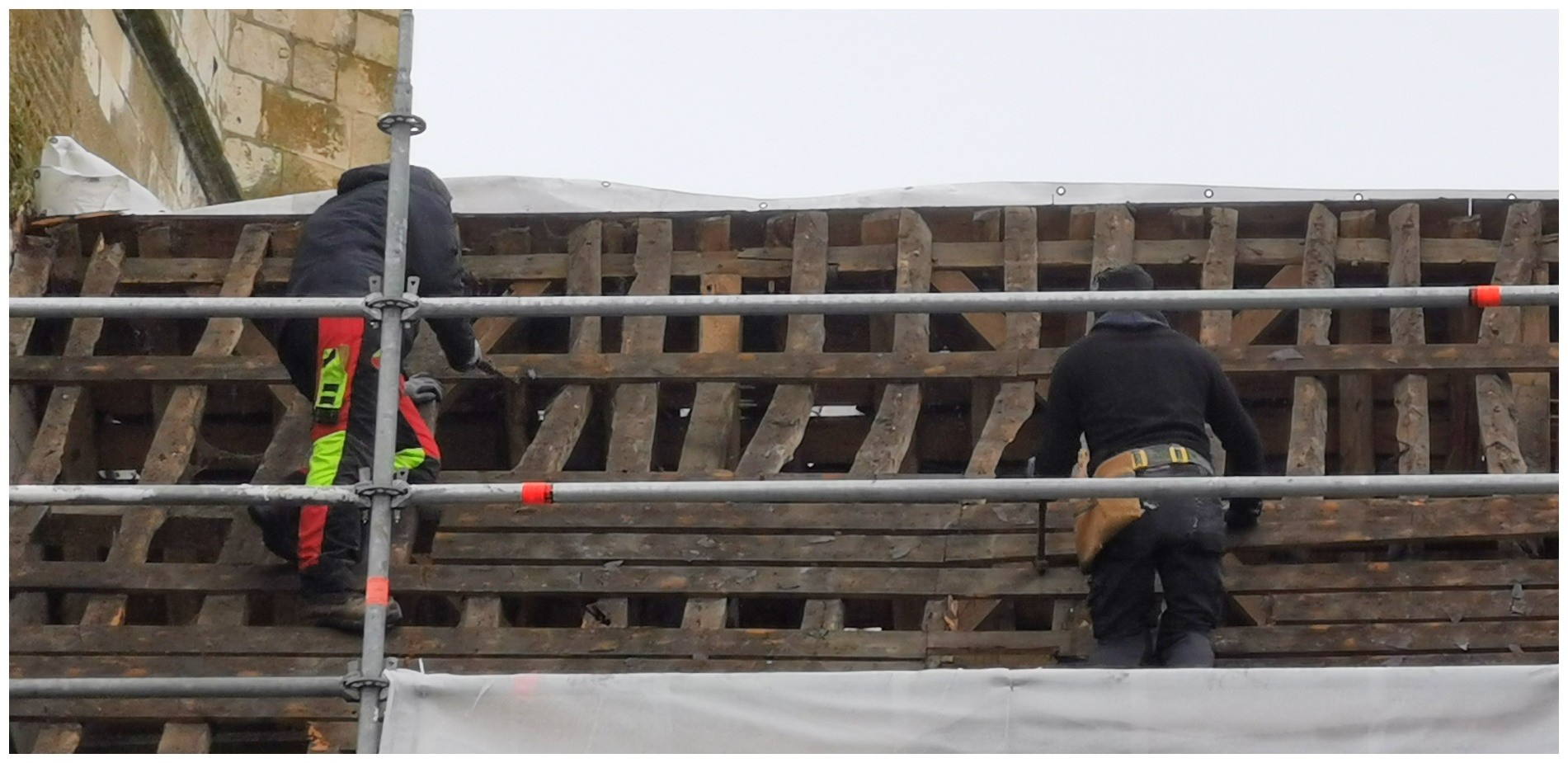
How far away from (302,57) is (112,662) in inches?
262

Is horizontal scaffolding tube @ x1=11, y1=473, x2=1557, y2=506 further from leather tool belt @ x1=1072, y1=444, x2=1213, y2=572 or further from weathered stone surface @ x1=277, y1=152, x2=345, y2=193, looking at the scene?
weathered stone surface @ x1=277, y1=152, x2=345, y2=193

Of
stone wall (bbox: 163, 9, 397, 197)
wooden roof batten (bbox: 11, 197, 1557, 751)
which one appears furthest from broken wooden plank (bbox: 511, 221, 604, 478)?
stone wall (bbox: 163, 9, 397, 197)

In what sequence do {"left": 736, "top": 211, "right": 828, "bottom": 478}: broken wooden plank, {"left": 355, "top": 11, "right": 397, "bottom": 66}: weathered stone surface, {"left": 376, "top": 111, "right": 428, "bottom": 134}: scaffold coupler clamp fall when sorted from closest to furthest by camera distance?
{"left": 376, "top": 111, "right": 428, "bottom": 134}: scaffold coupler clamp
{"left": 736, "top": 211, "right": 828, "bottom": 478}: broken wooden plank
{"left": 355, "top": 11, "right": 397, "bottom": 66}: weathered stone surface

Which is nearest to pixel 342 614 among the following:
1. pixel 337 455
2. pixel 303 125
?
pixel 337 455

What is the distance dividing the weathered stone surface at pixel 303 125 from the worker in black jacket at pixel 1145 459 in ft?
22.6

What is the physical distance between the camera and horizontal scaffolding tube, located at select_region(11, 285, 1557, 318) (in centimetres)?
656

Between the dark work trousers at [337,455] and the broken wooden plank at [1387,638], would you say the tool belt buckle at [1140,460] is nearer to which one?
the broken wooden plank at [1387,638]

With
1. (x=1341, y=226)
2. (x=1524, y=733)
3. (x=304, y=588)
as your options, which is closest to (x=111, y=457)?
(x=304, y=588)

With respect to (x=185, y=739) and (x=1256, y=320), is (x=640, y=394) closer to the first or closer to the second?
(x=185, y=739)

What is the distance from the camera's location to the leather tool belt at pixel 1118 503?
24.5 feet

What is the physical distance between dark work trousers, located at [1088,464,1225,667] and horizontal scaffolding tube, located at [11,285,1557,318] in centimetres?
99

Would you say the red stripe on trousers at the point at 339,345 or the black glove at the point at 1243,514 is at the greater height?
the red stripe on trousers at the point at 339,345

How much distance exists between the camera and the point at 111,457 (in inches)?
366

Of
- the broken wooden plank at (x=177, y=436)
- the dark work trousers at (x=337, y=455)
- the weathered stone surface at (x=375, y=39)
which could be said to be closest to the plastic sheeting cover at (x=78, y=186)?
the broken wooden plank at (x=177, y=436)
